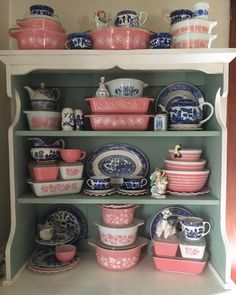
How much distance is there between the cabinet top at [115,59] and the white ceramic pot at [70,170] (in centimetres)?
35

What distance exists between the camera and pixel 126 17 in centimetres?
105

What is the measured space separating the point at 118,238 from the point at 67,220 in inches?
11.1

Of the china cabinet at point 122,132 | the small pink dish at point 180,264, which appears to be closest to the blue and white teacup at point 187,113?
the china cabinet at point 122,132

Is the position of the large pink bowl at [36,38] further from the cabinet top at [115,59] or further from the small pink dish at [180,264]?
the small pink dish at [180,264]

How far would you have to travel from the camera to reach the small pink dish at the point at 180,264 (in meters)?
1.09

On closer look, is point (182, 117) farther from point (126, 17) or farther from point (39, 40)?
point (39, 40)

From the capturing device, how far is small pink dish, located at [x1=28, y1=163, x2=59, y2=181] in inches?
43.8

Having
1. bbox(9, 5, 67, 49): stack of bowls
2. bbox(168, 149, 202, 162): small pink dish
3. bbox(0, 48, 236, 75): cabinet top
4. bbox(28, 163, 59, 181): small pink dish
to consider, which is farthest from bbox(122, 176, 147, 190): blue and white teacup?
bbox(9, 5, 67, 49): stack of bowls

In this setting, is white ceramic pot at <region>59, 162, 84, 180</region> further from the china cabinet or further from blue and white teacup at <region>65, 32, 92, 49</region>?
blue and white teacup at <region>65, 32, 92, 49</region>

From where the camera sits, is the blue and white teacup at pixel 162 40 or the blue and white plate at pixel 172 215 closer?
the blue and white teacup at pixel 162 40

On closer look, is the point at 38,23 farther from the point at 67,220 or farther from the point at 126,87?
the point at 67,220

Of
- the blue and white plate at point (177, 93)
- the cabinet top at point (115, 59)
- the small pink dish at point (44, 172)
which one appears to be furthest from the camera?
the blue and white plate at point (177, 93)

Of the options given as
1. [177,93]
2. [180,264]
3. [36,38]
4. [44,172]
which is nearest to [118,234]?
[180,264]

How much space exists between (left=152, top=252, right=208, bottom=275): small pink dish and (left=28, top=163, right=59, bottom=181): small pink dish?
487mm
